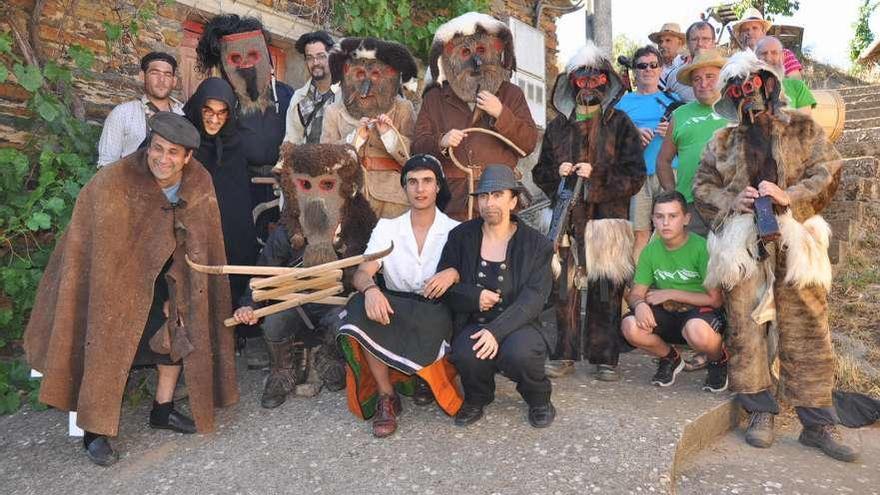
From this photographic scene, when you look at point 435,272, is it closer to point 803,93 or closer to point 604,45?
point 803,93

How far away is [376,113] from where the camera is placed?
169 inches

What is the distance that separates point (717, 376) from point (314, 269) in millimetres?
2236

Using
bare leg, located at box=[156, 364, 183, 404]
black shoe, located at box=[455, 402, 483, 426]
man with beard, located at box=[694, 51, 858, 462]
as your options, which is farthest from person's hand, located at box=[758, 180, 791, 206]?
bare leg, located at box=[156, 364, 183, 404]

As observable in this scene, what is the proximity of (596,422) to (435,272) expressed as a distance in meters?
1.09

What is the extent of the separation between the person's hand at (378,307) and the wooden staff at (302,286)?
0.40 m

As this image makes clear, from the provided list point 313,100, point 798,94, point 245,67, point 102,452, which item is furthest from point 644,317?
point 245,67

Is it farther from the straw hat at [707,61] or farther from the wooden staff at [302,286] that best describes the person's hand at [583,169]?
the wooden staff at [302,286]

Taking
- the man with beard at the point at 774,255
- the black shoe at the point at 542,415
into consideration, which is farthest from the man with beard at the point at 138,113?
the man with beard at the point at 774,255

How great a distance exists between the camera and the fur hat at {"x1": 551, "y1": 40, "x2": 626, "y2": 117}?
3.98 metres

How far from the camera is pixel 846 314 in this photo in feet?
17.1

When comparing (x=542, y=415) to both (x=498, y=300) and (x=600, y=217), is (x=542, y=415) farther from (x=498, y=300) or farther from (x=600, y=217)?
(x=600, y=217)

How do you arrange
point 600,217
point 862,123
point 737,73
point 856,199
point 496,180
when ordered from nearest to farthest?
point 496,180
point 737,73
point 600,217
point 856,199
point 862,123

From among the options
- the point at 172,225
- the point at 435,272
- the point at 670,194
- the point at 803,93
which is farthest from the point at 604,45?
the point at 172,225

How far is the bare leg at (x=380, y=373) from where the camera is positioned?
3385mm
